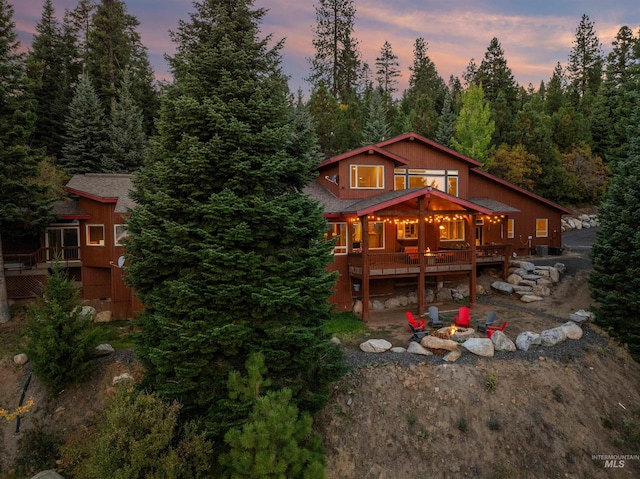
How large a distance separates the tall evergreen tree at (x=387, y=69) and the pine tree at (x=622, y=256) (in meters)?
40.5

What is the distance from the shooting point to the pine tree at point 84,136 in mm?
24266

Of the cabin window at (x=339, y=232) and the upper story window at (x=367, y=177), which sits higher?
the upper story window at (x=367, y=177)

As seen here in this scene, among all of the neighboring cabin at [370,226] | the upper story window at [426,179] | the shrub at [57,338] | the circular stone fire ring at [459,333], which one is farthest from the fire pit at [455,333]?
the shrub at [57,338]

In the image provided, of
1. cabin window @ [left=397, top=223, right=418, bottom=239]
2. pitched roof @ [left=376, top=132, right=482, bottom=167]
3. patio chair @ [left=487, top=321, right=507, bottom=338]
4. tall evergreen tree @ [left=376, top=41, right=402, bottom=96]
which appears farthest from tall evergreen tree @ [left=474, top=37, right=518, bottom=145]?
patio chair @ [left=487, top=321, right=507, bottom=338]

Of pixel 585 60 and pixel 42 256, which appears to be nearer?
pixel 42 256

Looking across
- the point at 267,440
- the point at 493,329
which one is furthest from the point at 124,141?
the point at 493,329

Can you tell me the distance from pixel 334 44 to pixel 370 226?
89.9 feet

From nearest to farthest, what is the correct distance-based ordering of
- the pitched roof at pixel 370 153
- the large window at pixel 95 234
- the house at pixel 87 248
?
1. the house at pixel 87 248
2. the large window at pixel 95 234
3. the pitched roof at pixel 370 153

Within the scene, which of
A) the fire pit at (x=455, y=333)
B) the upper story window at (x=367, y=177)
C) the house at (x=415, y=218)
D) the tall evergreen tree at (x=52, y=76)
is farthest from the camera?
the tall evergreen tree at (x=52, y=76)

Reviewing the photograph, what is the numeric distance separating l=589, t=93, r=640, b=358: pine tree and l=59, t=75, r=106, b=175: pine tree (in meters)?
28.7

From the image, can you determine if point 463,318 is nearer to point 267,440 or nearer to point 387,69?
point 267,440

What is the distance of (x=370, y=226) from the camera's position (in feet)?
60.4

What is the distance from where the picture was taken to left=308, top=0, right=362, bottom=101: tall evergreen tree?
36.9 metres

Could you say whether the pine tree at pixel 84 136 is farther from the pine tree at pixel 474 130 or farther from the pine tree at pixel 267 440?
the pine tree at pixel 474 130
